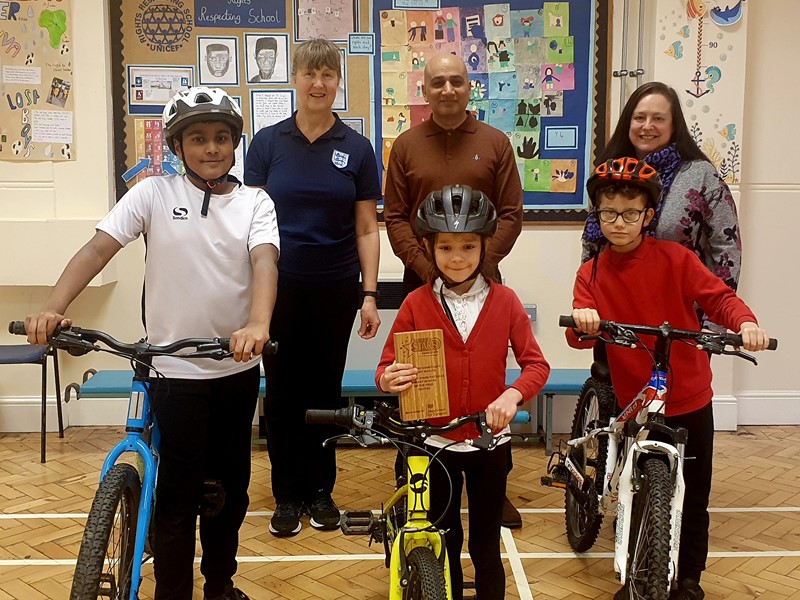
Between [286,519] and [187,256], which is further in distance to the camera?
[286,519]

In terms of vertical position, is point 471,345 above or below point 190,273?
below

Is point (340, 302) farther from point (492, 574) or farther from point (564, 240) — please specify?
point (564, 240)

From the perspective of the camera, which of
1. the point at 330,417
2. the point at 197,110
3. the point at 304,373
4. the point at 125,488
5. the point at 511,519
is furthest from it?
the point at 511,519

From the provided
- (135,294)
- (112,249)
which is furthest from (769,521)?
(135,294)

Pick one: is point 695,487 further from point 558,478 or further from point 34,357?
point 34,357

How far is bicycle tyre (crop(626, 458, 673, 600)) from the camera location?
7.15 feet

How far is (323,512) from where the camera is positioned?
3.30 meters

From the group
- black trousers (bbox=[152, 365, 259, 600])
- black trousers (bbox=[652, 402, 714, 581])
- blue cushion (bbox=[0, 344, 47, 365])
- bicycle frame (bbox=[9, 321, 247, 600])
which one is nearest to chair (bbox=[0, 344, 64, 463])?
blue cushion (bbox=[0, 344, 47, 365])

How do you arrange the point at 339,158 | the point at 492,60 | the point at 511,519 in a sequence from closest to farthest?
the point at 339,158, the point at 511,519, the point at 492,60

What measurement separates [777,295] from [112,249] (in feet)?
12.8

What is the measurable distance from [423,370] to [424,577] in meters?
0.49

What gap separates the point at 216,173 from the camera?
228 centimetres

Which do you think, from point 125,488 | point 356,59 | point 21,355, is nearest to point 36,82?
point 21,355

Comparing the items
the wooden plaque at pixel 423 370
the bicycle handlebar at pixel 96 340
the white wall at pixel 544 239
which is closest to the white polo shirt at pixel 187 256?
the bicycle handlebar at pixel 96 340
